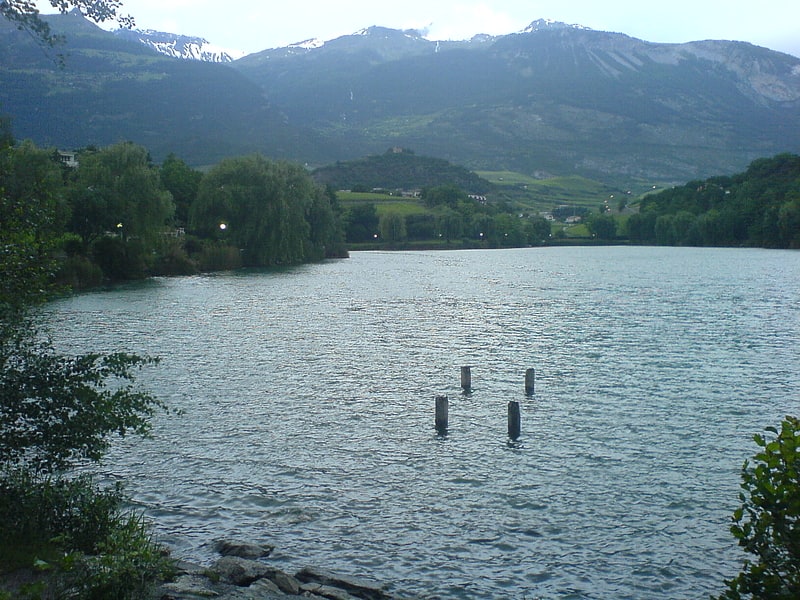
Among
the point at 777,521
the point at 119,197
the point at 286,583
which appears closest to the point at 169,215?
the point at 119,197

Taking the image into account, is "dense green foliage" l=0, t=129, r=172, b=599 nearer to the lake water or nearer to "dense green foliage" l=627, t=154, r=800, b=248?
the lake water

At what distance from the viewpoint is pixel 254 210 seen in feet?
296

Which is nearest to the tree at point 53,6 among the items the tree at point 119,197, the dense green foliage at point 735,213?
the tree at point 119,197

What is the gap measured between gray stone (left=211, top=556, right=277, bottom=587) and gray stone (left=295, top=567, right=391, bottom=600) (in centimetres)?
59

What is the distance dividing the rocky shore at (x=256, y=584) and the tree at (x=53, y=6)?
8.70 metres

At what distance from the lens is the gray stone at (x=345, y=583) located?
12.5 meters

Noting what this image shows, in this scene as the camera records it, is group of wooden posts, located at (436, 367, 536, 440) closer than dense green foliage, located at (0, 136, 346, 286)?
Yes

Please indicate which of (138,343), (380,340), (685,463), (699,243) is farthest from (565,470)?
(699,243)

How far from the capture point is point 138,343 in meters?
37.0

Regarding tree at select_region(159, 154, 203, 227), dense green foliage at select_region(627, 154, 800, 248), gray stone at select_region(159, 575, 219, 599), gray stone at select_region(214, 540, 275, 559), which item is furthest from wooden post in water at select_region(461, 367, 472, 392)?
dense green foliage at select_region(627, 154, 800, 248)

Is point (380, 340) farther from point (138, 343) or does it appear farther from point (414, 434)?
point (414, 434)

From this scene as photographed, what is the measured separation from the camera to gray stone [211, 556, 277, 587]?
40.8 feet

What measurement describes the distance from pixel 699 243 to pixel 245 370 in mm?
150481

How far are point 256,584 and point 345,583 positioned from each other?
60.3 inches
